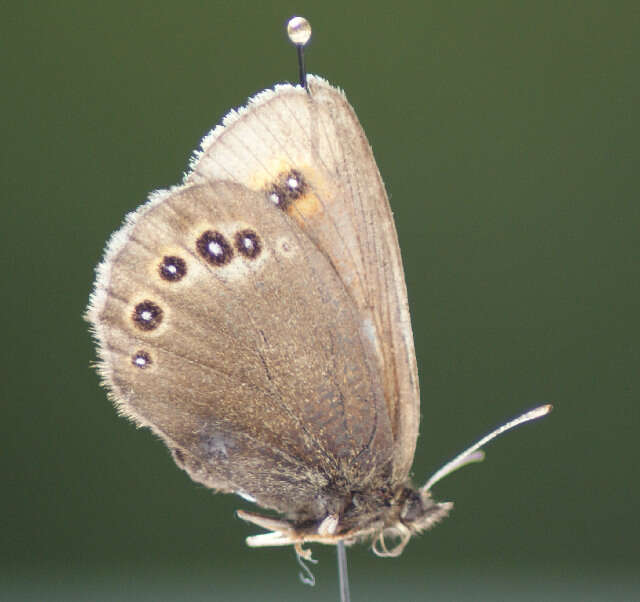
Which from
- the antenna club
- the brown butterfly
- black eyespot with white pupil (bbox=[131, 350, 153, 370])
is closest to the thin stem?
the brown butterfly

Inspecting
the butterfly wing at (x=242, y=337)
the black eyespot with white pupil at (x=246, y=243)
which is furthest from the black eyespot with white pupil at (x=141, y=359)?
the black eyespot with white pupil at (x=246, y=243)

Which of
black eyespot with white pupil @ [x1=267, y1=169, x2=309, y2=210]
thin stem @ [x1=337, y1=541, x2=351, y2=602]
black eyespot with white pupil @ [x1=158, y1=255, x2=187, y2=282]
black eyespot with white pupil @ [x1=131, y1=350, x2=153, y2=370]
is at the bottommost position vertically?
thin stem @ [x1=337, y1=541, x2=351, y2=602]

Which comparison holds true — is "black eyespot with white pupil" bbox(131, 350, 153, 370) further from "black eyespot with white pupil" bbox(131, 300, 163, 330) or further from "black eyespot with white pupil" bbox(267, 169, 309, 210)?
"black eyespot with white pupil" bbox(267, 169, 309, 210)

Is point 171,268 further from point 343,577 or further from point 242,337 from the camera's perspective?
point 343,577

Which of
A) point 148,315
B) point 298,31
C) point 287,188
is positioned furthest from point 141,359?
point 298,31

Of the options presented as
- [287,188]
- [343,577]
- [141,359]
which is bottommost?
[343,577]

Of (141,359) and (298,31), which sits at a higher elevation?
(298,31)

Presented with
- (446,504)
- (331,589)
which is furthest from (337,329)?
(331,589)
